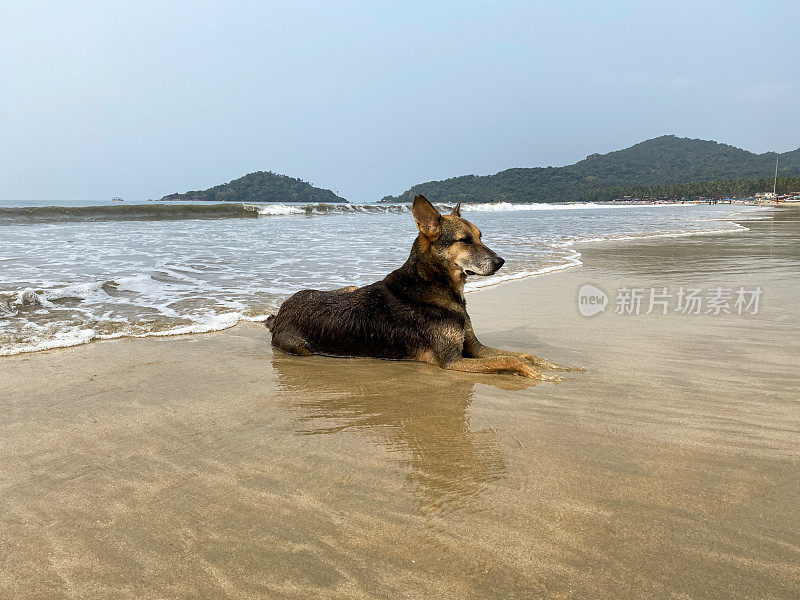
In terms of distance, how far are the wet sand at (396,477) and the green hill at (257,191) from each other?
104 meters

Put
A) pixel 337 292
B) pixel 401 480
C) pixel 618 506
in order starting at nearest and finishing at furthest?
1. pixel 618 506
2. pixel 401 480
3. pixel 337 292

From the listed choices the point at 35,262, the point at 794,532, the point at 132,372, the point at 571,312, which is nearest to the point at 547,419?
the point at 794,532

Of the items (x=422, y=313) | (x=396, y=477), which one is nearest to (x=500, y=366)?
(x=422, y=313)

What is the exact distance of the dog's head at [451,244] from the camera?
4.95m

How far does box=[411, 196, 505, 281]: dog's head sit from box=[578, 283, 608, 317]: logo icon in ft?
8.88

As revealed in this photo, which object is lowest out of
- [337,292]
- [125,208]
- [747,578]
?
[747,578]

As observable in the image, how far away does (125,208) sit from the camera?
36.9 meters

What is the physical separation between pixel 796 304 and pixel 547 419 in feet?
18.5

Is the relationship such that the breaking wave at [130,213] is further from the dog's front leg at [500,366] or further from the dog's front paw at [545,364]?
the dog's front paw at [545,364]

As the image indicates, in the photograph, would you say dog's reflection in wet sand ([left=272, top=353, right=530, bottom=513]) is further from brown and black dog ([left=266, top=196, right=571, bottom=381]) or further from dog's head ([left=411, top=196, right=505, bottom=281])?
dog's head ([left=411, top=196, right=505, bottom=281])

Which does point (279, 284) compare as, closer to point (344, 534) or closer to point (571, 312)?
point (571, 312)

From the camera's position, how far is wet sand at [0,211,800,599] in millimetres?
1958

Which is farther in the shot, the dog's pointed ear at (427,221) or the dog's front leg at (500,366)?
the dog's pointed ear at (427,221)

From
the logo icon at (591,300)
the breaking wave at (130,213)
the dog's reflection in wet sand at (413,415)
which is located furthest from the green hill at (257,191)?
the dog's reflection in wet sand at (413,415)
